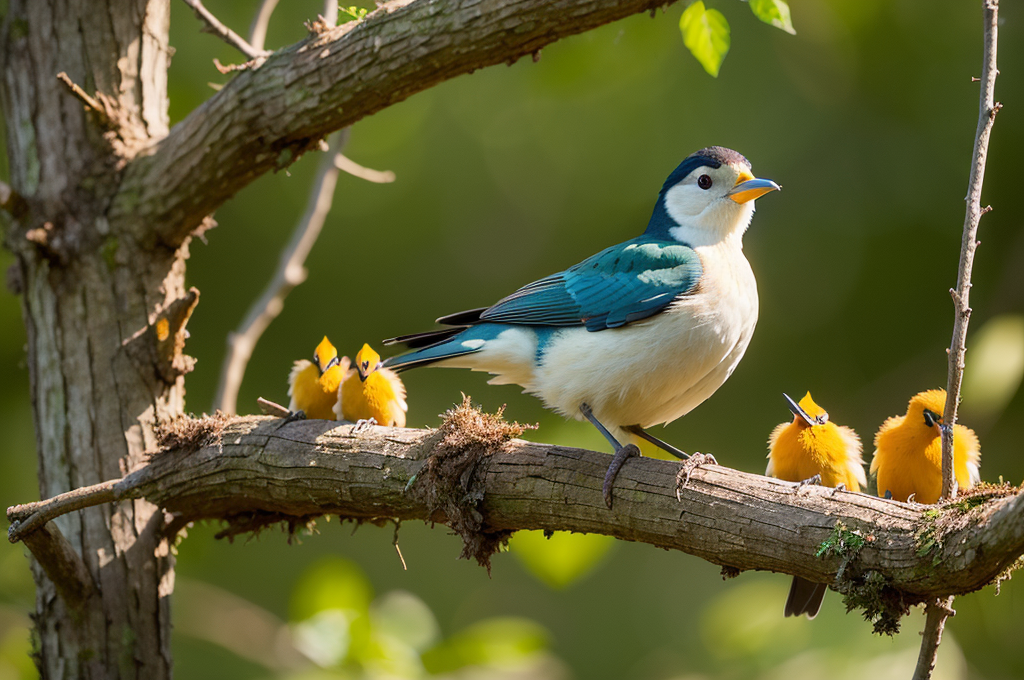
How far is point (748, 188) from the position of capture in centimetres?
275

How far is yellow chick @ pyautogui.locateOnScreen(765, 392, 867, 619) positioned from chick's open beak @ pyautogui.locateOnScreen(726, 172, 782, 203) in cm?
61

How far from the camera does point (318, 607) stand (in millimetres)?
3477

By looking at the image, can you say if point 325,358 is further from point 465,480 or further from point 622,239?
point 622,239

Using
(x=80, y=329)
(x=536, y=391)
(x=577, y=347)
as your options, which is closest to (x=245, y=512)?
(x=80, y=329)

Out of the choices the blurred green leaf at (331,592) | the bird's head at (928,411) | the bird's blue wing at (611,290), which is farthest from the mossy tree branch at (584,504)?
the bird's head at (928,411)

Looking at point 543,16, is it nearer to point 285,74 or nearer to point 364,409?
point 285,74

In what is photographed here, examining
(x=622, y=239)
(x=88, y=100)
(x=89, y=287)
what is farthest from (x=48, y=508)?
(x=622, y=239)

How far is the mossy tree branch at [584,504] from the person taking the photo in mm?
1896

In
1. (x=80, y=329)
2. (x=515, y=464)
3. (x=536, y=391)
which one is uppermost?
(x=80, y=329)

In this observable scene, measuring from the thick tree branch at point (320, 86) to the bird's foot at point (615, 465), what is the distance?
45.4 inches

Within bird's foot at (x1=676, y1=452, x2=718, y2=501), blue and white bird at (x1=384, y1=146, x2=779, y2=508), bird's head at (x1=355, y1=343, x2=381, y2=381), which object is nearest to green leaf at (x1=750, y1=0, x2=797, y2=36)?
blue and white bird at (x1=384, y1=146, x2=779, y2=508)

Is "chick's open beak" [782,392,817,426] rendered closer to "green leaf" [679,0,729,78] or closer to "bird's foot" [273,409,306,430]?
"green leaf" [679,0,729,78]

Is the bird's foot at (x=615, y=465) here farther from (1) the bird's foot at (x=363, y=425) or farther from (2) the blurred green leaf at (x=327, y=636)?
(2) the blurred green leaf at (x=327, y=636)

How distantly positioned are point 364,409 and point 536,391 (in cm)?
68
